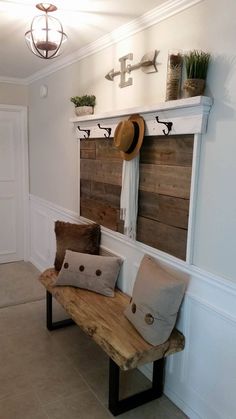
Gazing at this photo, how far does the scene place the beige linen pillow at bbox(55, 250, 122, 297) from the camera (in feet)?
8.07

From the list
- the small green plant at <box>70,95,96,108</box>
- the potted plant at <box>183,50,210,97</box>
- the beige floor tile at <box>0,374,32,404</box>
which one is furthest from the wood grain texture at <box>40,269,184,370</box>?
the small green plant at <box>70,95,96,108</box>

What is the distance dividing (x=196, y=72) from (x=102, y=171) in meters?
1.17

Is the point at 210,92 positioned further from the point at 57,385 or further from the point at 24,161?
the point at 24,161

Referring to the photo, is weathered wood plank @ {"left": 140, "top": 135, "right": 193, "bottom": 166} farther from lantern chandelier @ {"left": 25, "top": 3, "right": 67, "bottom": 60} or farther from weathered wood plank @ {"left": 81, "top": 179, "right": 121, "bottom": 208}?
lantern chandelier @ {"left": 25, "top": 3, "right": 67, "bottom": 60}

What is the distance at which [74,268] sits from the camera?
2541 mm

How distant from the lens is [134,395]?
211cm

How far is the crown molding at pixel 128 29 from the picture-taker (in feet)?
6.13

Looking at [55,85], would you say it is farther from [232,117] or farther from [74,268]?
[232,117]

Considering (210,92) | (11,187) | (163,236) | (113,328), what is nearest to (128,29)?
(210,92)

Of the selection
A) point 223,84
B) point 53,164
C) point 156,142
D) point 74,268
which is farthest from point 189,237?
point 53,164

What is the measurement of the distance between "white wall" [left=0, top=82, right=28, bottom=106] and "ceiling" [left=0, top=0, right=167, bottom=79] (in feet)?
4.02

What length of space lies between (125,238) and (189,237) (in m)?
0.66

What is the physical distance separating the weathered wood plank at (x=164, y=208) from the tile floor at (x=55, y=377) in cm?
112

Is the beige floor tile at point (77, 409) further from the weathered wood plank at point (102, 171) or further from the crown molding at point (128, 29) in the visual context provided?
the crown molding at point (128, 29)
